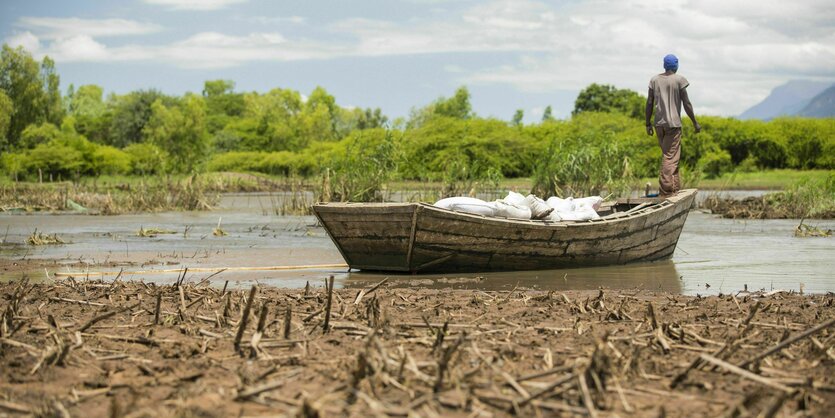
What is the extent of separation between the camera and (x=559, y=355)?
526 cm

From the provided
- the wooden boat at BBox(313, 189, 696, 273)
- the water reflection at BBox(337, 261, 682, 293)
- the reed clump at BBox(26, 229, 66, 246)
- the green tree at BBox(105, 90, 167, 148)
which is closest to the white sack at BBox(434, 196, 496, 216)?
the wooden boat at BBox(313, 189, 696, 273)

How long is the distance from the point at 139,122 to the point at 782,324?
7810 cm

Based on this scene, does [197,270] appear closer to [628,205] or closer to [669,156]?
[628,205]

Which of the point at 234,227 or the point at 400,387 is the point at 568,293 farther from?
the point at 234,227

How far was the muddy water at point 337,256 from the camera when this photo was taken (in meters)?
10.0

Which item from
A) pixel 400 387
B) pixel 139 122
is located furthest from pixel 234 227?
pixel 139 122

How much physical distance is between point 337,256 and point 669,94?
475cm

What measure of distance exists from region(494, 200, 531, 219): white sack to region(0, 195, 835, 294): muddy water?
2.10ft

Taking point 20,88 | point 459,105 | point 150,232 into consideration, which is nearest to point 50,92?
point 20,88

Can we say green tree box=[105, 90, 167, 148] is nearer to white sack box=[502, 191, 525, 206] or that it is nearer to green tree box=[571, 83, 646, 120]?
green tree box=[571, 83, 646, 120]

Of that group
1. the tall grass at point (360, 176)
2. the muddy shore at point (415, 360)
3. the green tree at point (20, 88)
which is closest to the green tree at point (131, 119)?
the green tree at point (20, 88)

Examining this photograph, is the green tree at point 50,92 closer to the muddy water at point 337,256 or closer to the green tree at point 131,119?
the green tree at point 131,119

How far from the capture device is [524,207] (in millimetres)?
10742

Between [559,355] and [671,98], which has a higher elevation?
[671,98]
